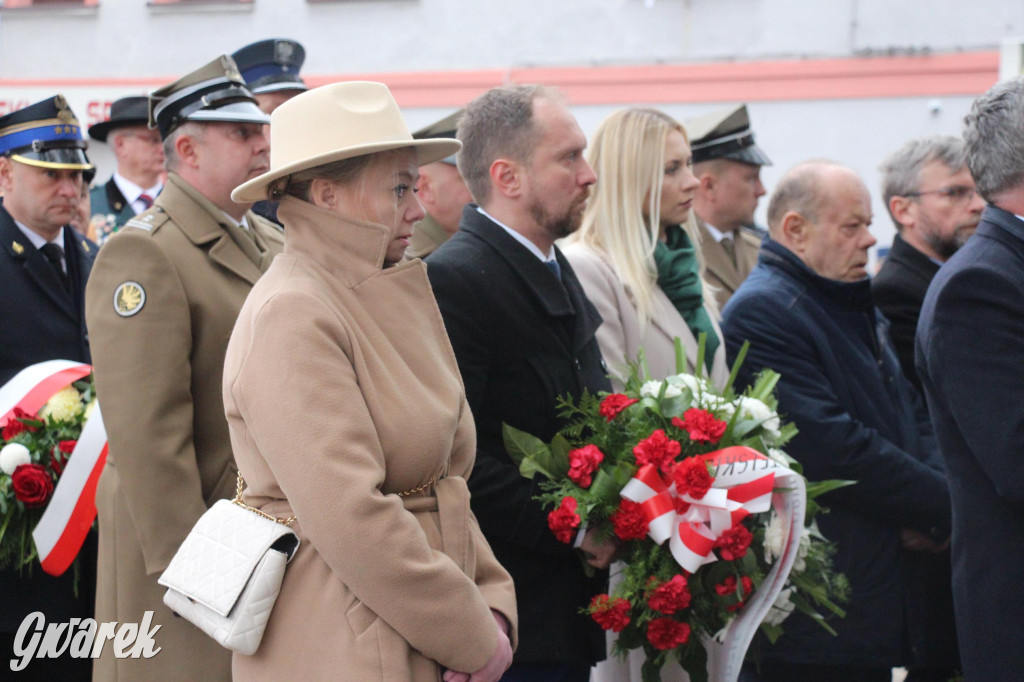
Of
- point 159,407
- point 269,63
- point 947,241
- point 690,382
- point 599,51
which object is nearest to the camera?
point 159,407

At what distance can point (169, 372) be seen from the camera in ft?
10.4

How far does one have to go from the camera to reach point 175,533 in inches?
125

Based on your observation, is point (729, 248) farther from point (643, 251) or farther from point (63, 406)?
point (63, 406)

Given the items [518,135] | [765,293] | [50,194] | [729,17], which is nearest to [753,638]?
[765,293]

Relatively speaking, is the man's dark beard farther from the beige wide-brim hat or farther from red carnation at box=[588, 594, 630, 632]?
the beige wide-brim hat

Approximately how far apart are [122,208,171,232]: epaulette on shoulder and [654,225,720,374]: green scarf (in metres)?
1.69

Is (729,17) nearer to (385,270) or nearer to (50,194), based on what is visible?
(50,194)

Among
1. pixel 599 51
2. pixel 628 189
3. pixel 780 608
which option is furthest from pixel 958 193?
pixel 599 51

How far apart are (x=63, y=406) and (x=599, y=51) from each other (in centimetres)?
1039

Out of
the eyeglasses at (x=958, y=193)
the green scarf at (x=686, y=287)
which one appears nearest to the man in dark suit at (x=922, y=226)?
the eyeglasses at (x=958, y=193)

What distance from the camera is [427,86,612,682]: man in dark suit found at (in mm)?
3285

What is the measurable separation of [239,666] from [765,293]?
97.6 inches

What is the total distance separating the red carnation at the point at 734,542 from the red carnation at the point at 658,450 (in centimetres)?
24

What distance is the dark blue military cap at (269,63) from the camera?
5395 mm
